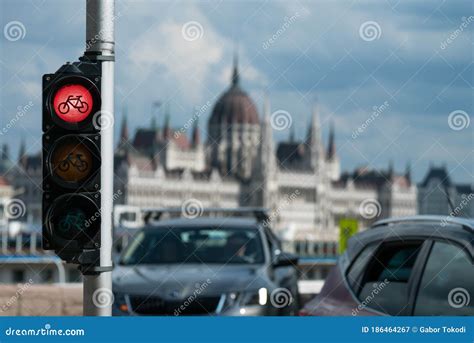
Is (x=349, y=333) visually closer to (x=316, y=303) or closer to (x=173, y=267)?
(x=316, y=303)

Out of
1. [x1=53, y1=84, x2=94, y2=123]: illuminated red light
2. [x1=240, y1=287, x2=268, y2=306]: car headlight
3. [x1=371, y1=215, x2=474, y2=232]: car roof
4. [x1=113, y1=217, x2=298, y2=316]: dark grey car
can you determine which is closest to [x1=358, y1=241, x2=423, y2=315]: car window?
[x1=371, y1=215, x2=474, y2=232]: car roof

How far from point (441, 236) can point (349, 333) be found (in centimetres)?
66

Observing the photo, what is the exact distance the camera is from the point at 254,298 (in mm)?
10617

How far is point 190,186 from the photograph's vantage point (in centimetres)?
19862

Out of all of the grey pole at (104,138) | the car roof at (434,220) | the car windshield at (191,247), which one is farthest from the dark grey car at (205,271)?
the grey pole at (104,138)

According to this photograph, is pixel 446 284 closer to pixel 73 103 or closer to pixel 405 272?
pixel 405 272

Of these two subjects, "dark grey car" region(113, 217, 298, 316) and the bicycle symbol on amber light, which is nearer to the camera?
the bicycle symbol on amber light

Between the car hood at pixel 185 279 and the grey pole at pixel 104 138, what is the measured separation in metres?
4.23

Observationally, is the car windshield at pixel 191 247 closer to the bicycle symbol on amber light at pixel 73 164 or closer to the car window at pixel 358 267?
the car window at pixel 358 267

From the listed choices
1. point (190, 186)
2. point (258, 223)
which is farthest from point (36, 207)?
point (258, 223)

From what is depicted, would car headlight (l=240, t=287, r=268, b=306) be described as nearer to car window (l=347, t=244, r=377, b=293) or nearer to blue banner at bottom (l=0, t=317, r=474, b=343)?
car window (l=347, t=244, r=377, b=293)

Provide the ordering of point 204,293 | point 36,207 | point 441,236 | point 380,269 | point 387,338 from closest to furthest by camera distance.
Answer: point 387,338
point 441,236
point 380,269
point 204,293
point 36,207

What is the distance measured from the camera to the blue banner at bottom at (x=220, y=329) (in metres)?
5.75

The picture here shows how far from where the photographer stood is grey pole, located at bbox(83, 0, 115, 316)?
234 inches
